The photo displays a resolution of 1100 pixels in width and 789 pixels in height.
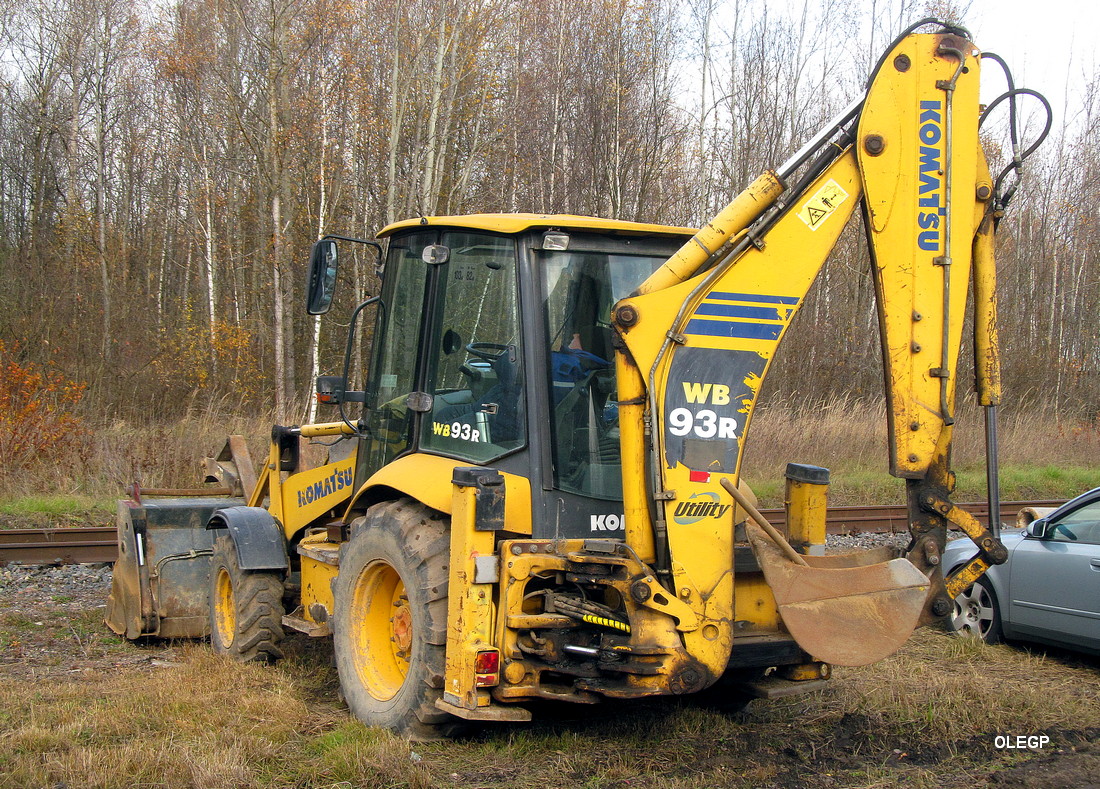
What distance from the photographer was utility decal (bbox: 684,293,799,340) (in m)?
4.36

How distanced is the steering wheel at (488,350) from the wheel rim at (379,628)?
1225 millimetres

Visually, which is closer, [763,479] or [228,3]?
[763,479]

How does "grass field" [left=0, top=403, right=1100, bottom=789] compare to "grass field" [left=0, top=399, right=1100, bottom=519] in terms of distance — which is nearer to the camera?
"grass field" [left=0, top=403, right=1100, bottom=789]

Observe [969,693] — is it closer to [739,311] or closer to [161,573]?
[739,311]

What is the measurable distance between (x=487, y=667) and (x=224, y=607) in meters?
3.26

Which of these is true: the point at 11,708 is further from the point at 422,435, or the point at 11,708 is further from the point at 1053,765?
the point at 1053,765

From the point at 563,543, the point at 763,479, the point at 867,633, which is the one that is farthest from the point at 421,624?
the point at 763,479

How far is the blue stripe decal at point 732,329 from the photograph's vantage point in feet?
14.3

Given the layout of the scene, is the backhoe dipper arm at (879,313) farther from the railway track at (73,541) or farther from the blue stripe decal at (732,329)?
the railway track at (73,541)

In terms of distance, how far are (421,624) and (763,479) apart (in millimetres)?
10001

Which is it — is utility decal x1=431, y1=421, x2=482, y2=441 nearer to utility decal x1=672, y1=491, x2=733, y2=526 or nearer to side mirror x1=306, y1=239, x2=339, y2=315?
side mirror x1=306, y1=239, x2=339, y2=315

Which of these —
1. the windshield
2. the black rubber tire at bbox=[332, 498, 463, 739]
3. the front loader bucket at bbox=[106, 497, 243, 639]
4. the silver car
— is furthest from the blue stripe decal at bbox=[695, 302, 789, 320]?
the front loader bucket at bbox=[106, 497, 243, 639]

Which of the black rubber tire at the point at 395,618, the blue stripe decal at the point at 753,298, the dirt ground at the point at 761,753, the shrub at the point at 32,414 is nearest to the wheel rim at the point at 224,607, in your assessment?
the dirt ground at the point at 761,753

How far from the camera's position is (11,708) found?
5.11 metres
